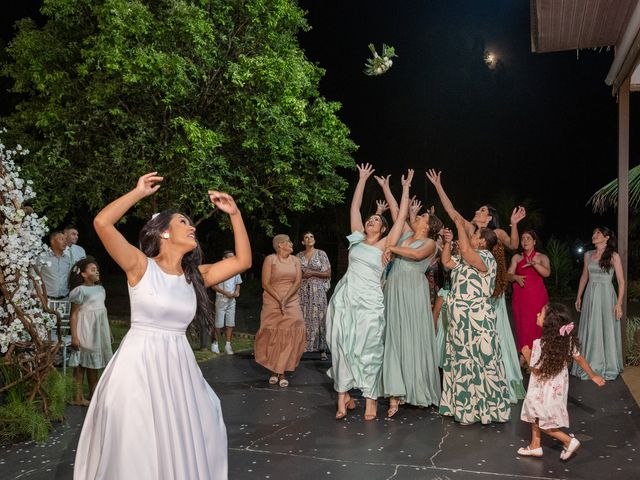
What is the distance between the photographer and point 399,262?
789 cm

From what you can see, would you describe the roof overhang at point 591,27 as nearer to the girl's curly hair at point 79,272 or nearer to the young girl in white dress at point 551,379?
the young girl in white dress at point 551,379

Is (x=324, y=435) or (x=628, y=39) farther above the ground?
(x=628, y=39)

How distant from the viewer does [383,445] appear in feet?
21.0

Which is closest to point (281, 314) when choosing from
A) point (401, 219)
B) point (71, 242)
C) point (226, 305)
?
point (226, 305)

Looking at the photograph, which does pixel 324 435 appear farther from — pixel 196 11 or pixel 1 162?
pixel 196 11

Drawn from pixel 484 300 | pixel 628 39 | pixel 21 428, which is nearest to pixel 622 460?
pixel 484 300

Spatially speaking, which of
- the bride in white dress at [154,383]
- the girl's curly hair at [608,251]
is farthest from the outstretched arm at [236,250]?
the girl's curly hair at [608,251]

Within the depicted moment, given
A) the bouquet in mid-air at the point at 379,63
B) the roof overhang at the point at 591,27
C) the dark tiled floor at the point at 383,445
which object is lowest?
the dark tiled floor at the point at 383,445

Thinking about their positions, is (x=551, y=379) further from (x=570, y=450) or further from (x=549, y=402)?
(x=570, y=450)

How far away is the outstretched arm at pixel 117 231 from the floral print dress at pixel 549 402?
144 inches

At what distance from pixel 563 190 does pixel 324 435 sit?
30411mm

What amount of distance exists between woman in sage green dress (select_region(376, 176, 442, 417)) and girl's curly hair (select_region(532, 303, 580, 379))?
1719 mm

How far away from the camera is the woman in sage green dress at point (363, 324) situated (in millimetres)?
7391

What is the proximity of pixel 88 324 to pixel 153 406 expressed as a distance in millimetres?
4362
